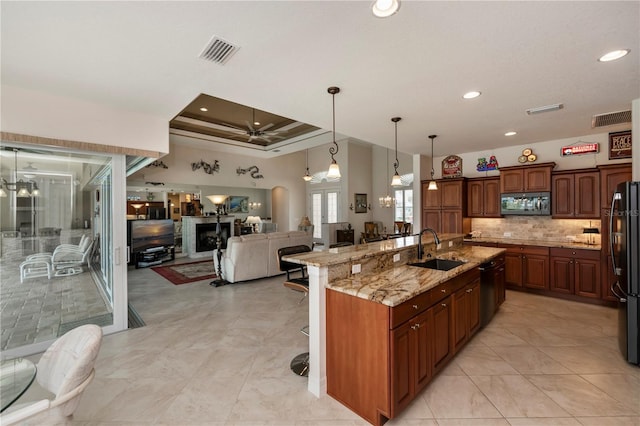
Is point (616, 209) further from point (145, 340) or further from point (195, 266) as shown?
point (195, 266)

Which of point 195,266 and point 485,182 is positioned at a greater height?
point 485,182

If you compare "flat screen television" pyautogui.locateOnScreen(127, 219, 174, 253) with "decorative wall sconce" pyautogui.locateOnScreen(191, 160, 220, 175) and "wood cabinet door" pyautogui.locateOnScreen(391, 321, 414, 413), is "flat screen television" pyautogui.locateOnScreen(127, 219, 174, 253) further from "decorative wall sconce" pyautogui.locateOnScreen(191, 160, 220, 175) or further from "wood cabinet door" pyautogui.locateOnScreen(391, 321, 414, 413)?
"wood cabinet door" pyautogui.locateOnScreen(391, 321, 414, 413)

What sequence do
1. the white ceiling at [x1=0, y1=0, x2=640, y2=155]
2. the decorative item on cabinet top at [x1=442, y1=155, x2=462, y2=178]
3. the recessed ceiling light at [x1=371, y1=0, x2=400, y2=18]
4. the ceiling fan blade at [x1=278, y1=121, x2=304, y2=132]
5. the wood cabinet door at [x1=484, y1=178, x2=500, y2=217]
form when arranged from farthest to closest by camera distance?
the ceiling fan blade at [x1=278, y1=121, x2=304, y2=132], the decorative item on cabinet top at [x1=442, y1=155, x2=462, y2=178], the wood cabinet door at [x1=484, y1=178, x2=500, y2=217], the white ceiling at [x1=0, y1=0, x2=640, y2=155], the recessed ceiling light at [x1=371, y1=0, x2=400, y2=18]

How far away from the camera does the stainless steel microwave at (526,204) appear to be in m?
4.78

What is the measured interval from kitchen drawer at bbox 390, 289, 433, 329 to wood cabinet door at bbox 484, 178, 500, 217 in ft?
13.3

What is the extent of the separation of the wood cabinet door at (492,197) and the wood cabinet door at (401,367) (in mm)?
4435

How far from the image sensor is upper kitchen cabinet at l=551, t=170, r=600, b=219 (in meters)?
4.36

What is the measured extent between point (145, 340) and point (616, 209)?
17.5 feet

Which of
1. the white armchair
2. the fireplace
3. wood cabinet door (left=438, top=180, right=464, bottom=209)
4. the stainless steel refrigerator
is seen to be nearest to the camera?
the white armchair

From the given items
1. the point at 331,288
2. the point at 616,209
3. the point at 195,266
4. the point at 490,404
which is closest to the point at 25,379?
the point at 331,288

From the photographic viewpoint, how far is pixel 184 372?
2594 mm

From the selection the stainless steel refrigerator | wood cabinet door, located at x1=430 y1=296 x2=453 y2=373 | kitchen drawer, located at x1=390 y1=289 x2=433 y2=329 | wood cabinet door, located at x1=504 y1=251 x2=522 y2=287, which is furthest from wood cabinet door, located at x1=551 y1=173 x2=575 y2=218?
kitchen drawer, located at x1=390 y1=289 x2=433 y2=329

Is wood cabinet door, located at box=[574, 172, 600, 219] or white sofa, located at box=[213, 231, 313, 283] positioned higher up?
wood cabinet door, located at box=[574, 172, 600, 219]

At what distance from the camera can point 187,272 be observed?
6.49 m
